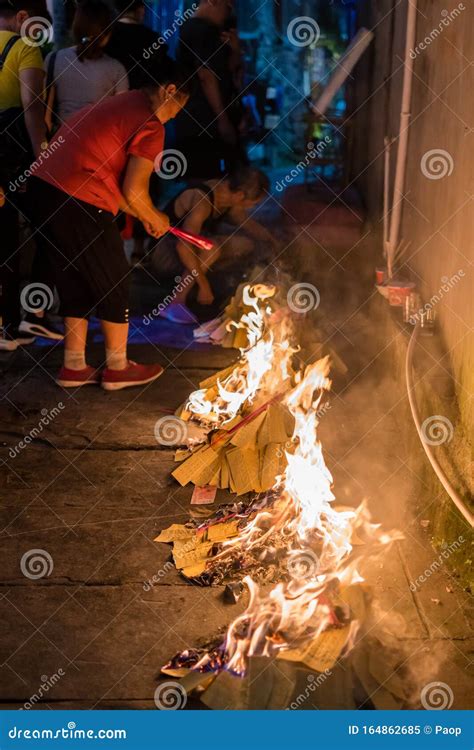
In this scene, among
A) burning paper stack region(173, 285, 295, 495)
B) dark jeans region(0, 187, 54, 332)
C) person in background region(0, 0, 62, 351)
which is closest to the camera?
burning paper stack region(173, 285, 295, 495)

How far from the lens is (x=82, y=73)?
839 cm

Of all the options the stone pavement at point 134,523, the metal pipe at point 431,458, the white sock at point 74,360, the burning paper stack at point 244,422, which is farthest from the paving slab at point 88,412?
the metal pipe at point 431,458

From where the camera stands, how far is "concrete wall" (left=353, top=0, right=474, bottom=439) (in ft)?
19.4

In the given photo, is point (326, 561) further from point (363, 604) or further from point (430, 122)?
point (430, 122)

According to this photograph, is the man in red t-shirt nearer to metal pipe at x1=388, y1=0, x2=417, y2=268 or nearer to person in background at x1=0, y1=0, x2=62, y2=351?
person in background at x1=0, y1=0, x2=62, y2=351

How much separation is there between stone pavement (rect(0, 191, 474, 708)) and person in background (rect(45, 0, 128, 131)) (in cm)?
222

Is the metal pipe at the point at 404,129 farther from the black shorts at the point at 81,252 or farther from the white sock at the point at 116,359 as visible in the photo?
the white sock at the point at 116,359

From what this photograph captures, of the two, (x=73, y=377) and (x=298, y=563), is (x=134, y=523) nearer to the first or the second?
(x=298, y=563)

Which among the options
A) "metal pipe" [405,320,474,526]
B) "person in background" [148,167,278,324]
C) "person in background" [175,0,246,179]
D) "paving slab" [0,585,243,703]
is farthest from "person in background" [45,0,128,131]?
"paving slab" [0,585,243,703]

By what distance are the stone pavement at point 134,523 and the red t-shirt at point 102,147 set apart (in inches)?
69.0

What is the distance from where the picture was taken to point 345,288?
9305 mm

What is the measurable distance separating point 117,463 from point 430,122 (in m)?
3.51

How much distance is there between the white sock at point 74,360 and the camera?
8.14 m

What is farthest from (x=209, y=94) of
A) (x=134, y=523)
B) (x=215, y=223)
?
(x=134, y=523)
